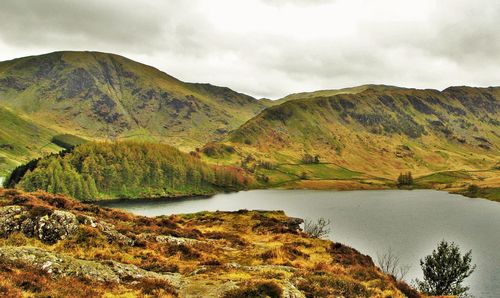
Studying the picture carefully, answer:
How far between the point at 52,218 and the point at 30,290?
56.3ft

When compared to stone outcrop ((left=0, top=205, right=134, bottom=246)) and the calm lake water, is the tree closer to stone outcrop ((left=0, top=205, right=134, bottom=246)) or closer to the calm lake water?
the calm lake water

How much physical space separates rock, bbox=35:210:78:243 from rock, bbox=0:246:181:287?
8.85 meters

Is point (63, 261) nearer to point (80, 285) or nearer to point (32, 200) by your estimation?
point (80, 285)

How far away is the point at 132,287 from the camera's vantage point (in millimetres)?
23375

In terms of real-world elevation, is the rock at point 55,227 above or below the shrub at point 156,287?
above

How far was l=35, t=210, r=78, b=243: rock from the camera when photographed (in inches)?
1299

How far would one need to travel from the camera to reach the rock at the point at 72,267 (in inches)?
897

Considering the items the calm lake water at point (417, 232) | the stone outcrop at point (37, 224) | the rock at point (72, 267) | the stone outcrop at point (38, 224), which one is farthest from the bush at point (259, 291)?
the calm lake water at point (417, 232)

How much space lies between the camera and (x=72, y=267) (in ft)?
78.2

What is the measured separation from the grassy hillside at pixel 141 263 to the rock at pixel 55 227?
3.1 inches

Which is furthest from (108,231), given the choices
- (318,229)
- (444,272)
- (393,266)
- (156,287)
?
(318,229)

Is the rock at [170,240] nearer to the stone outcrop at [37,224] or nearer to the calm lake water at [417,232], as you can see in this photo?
the stone outcrop at [37,224]

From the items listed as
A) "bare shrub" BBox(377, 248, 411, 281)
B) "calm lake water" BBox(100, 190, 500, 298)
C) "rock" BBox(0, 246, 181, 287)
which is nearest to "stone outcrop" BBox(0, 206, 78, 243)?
"rock" BBox(0, 246, 181, 287)

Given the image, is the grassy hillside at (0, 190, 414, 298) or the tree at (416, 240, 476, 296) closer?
the grassy hillside at (0, 190, 414, 298)
